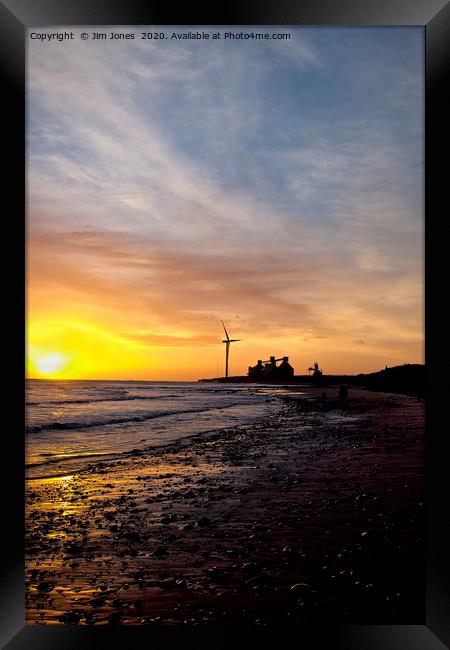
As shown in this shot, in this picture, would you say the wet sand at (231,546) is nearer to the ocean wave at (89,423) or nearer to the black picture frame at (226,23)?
the black picture frame at (226,23)

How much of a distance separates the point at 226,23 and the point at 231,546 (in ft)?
15.2

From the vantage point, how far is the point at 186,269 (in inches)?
344

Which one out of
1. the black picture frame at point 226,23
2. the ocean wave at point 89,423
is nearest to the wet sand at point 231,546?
the black picture frame at point 226,23

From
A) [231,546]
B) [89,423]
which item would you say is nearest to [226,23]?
[231,546]

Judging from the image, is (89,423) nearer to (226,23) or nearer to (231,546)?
(231,546)

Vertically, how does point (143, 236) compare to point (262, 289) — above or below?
above

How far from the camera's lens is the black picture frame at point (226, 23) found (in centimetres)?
377

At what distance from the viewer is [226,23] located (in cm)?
396

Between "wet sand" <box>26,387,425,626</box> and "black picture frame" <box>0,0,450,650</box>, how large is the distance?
0.26 m

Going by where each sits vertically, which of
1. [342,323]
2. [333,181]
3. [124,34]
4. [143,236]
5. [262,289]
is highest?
[124,34]

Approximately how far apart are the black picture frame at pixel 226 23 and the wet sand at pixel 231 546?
256mm
